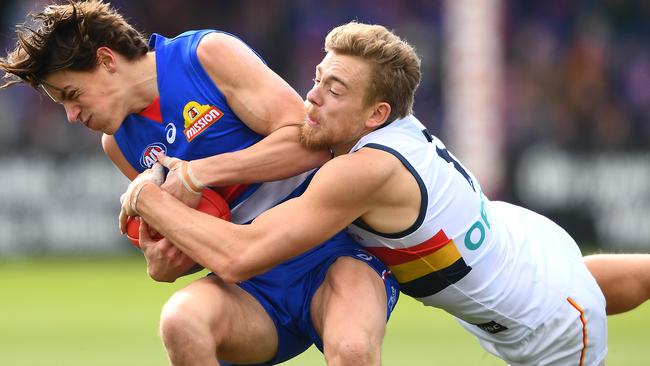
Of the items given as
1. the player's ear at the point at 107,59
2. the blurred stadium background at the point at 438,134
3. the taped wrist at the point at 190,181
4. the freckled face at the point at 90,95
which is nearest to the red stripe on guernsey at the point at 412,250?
the taped wrist at the point at 190,181

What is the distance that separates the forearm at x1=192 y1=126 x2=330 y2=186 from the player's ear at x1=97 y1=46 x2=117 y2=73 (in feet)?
2.01

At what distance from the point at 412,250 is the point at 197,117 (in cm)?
116

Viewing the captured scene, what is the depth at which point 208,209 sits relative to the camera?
5.71 metres

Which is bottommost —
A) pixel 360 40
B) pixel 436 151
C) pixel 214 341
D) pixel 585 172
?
pixel 585 172

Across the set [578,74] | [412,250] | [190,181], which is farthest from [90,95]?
[578,74]

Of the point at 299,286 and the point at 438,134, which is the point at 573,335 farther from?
the point at 438,134

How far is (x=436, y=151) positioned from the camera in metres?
5.77

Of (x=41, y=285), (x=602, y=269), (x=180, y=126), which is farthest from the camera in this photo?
(x=41, y=285)

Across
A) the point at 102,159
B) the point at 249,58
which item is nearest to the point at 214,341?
the point at 249,58

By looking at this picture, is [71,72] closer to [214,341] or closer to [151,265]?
[151,265]

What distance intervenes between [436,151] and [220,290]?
3.87ft

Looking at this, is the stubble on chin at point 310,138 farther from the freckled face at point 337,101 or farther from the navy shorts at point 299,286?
the navy shorts at point 299,286

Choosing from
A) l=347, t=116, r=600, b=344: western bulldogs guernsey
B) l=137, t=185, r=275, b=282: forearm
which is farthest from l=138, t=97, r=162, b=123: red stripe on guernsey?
l=347, t=116, r=600, b=344: western bulldogs guernsey

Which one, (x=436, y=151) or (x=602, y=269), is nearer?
(x=436, y=151)
